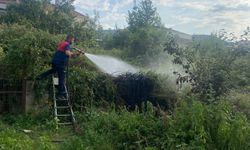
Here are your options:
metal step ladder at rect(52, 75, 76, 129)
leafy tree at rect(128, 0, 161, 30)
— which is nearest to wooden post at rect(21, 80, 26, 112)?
metal step ladder at rect(52, 75, 76, 129)

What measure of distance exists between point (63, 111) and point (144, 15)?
20.3 metres

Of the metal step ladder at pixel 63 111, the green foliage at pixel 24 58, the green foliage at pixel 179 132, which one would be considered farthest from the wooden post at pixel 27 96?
the green foliage at pixel 179 132

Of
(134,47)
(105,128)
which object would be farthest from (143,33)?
(105,128)

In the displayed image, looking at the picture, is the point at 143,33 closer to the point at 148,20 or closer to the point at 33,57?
the point at 148,20

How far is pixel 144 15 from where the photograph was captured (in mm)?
29719

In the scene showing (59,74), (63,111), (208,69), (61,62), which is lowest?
(63,111)

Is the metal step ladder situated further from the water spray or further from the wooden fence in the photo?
the water spray

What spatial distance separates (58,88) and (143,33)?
38.4 feet

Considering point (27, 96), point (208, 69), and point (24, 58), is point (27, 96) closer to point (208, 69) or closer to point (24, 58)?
point (24, 58)

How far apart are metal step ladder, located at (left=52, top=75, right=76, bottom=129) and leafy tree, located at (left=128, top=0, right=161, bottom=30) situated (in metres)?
18.4

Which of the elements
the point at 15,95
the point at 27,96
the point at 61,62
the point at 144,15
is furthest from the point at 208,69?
the point at 144,15

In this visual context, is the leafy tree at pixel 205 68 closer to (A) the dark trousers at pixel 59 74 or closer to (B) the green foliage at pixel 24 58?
(A) the dark trousers at pixel 59 74

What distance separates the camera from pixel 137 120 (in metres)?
6.98

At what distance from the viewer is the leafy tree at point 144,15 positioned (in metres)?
29.0
